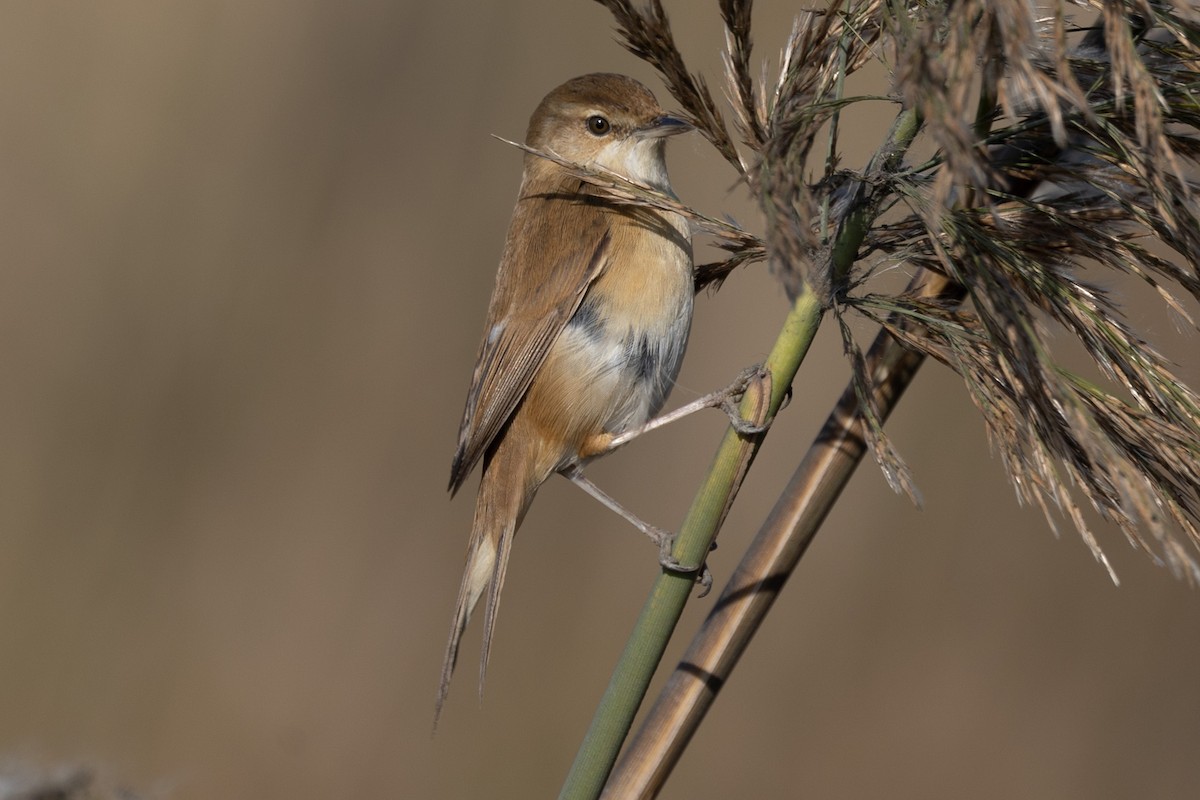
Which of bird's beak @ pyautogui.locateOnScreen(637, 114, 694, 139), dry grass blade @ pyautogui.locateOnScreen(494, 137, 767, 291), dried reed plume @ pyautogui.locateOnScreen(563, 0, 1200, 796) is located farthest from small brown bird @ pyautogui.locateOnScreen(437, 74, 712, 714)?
dried reed plume @ pyautogui.locateOnScreen(563, 0, 1200, 796)

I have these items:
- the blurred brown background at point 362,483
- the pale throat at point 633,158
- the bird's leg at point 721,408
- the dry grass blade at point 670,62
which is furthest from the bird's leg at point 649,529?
the blurred brown background at point 362,483

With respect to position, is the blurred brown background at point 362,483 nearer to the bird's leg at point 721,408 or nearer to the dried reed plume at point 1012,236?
the bird's leg at point 721,408

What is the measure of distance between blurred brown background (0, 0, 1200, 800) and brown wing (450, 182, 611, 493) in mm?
1580

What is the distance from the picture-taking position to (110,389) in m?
4.45

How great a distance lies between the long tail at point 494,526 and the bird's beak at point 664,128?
101cm

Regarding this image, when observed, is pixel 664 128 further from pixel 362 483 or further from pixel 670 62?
pixel 362 483

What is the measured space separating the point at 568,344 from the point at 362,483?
6.34 feet

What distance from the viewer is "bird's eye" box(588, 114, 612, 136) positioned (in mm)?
3189

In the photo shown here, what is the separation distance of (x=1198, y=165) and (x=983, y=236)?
34 cm

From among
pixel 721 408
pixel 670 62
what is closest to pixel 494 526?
pixel 721 408

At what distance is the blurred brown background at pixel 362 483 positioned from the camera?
13.6 feet

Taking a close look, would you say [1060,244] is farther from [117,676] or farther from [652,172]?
[117,676]

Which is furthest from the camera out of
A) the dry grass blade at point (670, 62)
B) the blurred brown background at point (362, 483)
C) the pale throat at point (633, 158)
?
the blurred brown background at point (362, 483)

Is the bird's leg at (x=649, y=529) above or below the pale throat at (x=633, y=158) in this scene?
below
